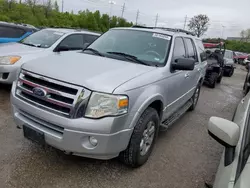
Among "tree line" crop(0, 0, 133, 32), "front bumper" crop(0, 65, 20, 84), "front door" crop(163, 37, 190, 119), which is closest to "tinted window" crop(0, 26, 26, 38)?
"front bumper" crop(0, 65, 20, 84)

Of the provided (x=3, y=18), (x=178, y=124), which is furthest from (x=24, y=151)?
(x=3, y=18)

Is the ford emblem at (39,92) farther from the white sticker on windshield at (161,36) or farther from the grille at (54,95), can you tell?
the white sticker on windshield at (161,36)

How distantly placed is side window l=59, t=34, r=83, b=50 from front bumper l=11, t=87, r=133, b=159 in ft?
12.4

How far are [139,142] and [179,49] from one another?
1.99 m

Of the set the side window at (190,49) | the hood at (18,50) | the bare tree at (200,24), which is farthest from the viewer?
the bare tree at (200,24)

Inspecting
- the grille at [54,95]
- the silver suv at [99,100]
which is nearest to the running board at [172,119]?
the silver suv at [99,100]

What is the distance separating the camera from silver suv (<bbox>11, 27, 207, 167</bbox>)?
2432mm

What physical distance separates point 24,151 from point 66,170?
74 centimetres

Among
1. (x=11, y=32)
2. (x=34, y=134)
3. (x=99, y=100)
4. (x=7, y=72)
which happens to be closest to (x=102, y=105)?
(x=99, y=100)

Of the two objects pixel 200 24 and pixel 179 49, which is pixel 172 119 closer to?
pixel 179 49

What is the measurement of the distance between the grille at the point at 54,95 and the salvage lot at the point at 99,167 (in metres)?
0.84

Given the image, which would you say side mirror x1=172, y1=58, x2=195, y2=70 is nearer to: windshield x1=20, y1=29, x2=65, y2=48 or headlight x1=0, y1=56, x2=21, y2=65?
headlight x1=0, y1=56, x2=21, y2=65

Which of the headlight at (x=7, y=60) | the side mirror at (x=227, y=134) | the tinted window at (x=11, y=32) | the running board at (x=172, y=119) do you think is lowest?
the running board at (x=172, y=119)

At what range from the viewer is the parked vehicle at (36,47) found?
200 inches
